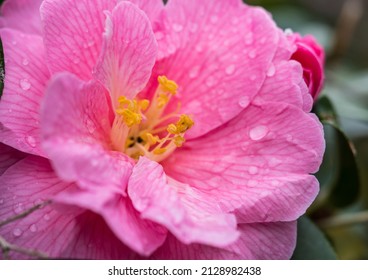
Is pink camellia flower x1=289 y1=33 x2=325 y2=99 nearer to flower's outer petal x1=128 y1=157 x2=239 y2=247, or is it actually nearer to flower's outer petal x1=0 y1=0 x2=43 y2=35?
flower's outer petal x1=128 y1=157 x2=239 y2=247

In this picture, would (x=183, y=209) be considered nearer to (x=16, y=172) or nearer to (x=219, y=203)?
(x=219, y=203)

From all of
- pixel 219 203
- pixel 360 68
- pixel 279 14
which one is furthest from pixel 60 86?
pixel 360 68

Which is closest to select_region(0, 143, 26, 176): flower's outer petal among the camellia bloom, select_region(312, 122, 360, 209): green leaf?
the camellia bloom

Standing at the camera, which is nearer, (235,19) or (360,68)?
(235,19)

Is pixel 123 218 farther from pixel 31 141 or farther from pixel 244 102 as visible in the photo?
pixel 244 102

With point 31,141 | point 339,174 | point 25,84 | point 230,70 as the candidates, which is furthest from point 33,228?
point 339,174

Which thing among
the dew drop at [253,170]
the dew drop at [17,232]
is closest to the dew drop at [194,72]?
the dew drop at [253,170]
